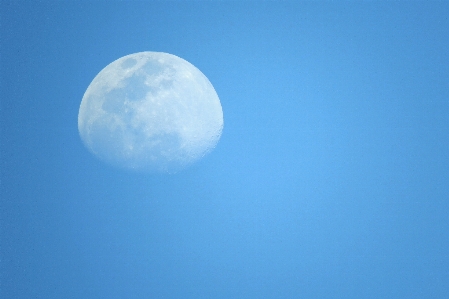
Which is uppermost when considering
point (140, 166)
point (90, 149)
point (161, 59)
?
point (161, 59)

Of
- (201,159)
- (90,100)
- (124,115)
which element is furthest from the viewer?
(201,159)

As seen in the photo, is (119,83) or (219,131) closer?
(119,83)

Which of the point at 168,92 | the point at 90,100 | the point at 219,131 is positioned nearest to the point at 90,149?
the point at 90,100

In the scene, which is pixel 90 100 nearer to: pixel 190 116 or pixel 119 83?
pixel 119 83

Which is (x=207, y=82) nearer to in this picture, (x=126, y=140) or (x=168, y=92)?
(x=168, y=92)

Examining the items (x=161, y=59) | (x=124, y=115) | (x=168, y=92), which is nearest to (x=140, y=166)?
(x=124, y=115)

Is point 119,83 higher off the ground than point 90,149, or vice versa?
point 119,83

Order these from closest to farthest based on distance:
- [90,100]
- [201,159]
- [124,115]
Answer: [124,115]
[90,100]
[201,159]

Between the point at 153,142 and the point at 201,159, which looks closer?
the point at 153,142

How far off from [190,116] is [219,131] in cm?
72

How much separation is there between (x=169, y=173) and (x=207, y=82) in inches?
50.5

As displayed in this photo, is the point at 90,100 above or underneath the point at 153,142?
above

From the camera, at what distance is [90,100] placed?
4.25m

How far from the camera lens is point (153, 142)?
13.0 ft
